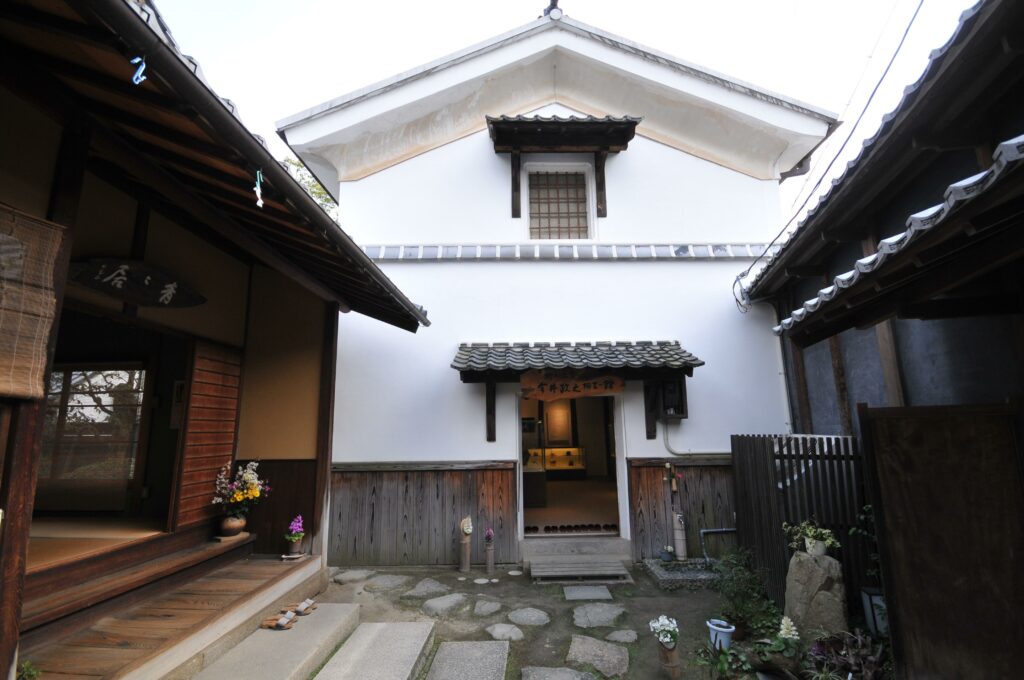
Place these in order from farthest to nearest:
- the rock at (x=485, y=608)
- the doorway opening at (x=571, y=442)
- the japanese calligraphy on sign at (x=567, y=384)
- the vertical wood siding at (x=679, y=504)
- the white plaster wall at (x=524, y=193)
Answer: the doorway opening at (x=571, y=442), the white plaster wall at (x=524, y=193), the vertical wood siding at (x=679, y=504), the japanese calligraphy on sign at (x=567, y=384), the rock at (x=485, y=608)

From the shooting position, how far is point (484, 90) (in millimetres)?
8805

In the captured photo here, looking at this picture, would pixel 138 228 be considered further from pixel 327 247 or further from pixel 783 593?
pixel 783 593

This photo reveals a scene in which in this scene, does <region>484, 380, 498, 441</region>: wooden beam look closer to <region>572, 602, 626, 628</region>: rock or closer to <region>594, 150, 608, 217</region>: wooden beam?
<region>572, 602, 626, 628</region>: rock

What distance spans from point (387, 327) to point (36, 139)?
544 cm

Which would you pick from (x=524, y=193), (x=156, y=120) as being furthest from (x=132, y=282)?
(x=524, y=193)

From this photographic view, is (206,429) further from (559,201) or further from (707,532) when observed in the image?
(707,532)

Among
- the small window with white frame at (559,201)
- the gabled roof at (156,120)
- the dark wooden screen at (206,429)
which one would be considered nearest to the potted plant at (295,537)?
the dark wooden screen at (206,429)

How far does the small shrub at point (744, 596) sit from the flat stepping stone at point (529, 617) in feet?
6.43

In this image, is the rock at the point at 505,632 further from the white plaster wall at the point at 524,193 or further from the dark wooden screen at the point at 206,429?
the white plaster wall at the point at 524,193

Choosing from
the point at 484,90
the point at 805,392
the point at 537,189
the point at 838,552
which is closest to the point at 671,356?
the point at 805,392

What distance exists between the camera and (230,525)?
17.3 feet

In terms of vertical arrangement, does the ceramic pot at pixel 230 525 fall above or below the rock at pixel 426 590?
above

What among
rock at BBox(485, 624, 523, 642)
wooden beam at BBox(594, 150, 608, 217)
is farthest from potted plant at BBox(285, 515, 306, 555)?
wooden beam at BBox(594, 150, 608, 217)

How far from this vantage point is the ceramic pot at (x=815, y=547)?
4.54 m
